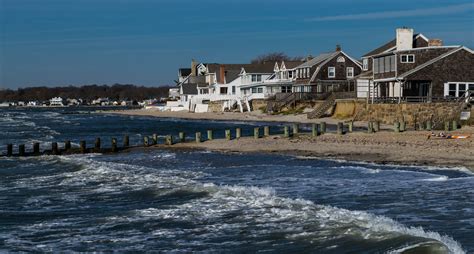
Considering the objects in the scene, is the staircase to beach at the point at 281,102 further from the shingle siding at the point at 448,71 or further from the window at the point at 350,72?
the shingle siding at the point at 448,71

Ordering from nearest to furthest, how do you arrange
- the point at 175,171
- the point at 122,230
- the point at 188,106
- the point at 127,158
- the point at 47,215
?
1. the point at 122,230
2. the point at 47,215
3. the point at 175,171
4. the point at 127,158
5. the point at 188,106

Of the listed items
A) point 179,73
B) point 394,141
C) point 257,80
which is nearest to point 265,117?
point 257,80

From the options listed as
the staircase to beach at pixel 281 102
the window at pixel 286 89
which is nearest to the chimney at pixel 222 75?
the window at pixel 286 89

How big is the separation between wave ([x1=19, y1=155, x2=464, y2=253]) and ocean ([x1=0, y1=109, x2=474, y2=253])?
1.3 inches

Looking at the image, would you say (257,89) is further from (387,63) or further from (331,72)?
(387,63)

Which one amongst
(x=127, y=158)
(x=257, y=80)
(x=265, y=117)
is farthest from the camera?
(x=257, y=80)

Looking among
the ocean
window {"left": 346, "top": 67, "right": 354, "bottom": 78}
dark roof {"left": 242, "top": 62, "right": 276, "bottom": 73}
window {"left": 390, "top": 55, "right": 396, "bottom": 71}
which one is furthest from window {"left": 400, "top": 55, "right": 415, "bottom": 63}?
dark roof {"left": 242, "top": 62, "right": 276, "bottom": 73}

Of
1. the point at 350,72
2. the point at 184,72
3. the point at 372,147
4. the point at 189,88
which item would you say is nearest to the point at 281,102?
the point at 350,72

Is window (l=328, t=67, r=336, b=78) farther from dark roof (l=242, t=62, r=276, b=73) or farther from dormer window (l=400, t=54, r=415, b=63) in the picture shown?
dormer window (l=400, t=54, r=415, b=63)

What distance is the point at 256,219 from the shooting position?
61.7 ft

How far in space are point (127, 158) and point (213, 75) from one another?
98.0m

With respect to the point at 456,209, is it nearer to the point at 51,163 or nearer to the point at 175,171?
the point at 175,171

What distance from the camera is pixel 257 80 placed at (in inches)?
4451

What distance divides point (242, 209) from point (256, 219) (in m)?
1.70
